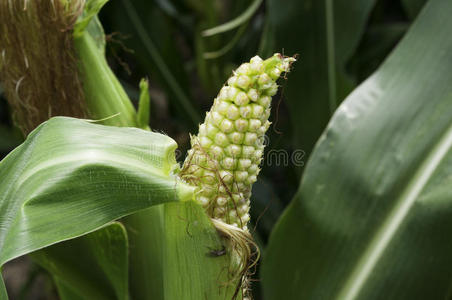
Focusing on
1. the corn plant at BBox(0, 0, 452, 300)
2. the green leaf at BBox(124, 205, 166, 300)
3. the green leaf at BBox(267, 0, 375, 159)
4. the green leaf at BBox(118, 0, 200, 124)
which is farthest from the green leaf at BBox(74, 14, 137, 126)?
the green leaf at BBox(118, 0, 200, 124)

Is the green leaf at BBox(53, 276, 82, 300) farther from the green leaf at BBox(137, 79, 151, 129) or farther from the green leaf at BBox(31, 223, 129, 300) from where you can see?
the green leaf at BBox(137, 79, 151, 129)

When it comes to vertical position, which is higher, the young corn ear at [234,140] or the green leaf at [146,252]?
the young corn ear at [234,140]

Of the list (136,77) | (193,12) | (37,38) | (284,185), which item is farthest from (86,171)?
(136,77)

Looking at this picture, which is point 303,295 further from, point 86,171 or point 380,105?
point 86,171

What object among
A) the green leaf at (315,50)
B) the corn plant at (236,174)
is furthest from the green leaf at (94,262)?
the green leaf at (315,50)

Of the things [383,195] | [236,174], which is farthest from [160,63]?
[236,174]

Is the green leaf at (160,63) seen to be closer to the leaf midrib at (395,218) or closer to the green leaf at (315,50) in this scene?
the green leaf at (315,50)
